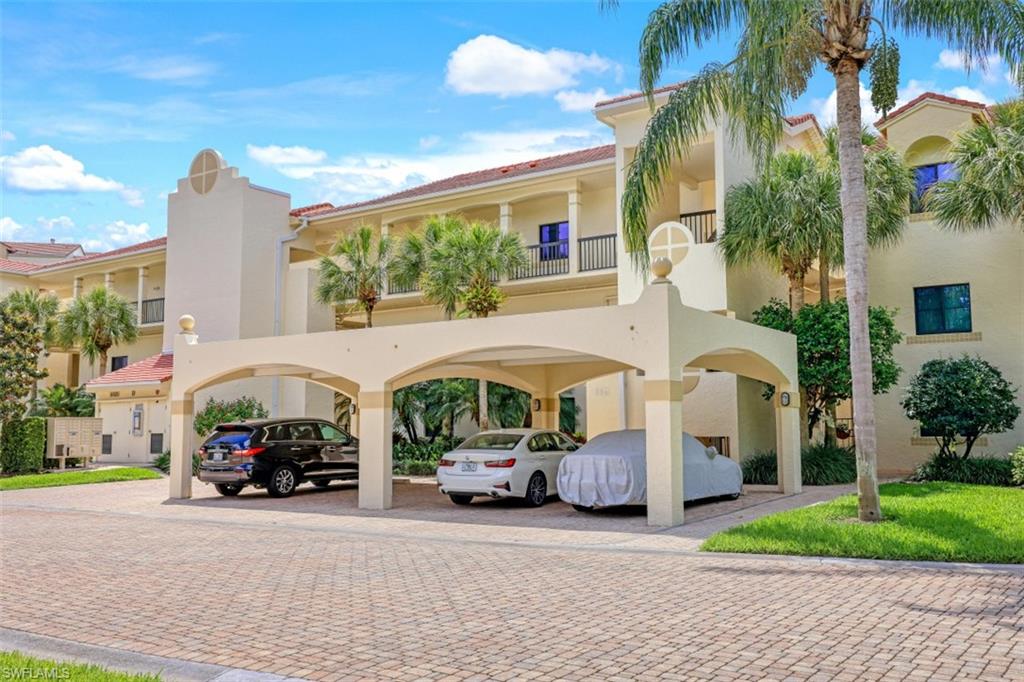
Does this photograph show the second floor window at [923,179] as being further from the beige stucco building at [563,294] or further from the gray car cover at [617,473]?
the gray car cover at [617,473]

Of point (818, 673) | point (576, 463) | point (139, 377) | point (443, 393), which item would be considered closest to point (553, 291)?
point (443, 393)

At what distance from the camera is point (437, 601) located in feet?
26.6

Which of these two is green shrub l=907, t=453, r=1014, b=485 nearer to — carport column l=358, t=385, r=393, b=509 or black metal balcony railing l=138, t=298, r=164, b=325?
carport column l=358, t=385, r=393, b=509

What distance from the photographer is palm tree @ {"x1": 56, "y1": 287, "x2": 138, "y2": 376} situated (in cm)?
3422

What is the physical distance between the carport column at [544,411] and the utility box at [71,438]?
1453 cm

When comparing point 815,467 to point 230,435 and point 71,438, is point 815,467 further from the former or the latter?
point 71,438

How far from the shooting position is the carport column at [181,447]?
19.0m

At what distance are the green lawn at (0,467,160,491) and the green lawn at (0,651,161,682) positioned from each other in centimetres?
1817

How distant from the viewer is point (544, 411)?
881 inches

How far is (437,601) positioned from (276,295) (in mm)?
23997

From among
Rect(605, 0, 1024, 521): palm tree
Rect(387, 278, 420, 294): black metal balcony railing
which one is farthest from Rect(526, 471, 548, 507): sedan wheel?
Rect(387, 278, 420, 294): black metal balcony railing

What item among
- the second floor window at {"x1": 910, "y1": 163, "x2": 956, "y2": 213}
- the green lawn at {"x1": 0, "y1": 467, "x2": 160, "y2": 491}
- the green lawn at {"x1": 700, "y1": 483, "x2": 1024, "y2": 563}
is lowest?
the green lawn at {"x1": 700, "y1": 483, "x2": 1024, "y2": 563}

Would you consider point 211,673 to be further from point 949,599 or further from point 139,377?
point 139,377

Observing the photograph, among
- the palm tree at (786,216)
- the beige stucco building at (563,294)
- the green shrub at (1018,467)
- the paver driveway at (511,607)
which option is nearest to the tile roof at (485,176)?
the beige stucco building at (563,294)
